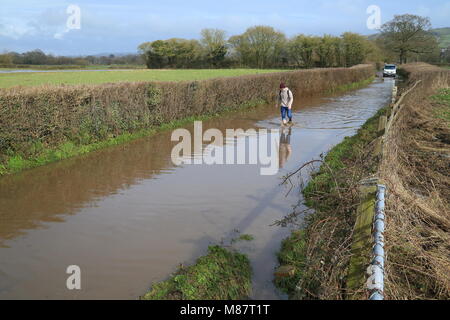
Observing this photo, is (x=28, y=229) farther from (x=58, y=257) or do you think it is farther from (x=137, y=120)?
(x=137, y=120)

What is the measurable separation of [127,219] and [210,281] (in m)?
2.89

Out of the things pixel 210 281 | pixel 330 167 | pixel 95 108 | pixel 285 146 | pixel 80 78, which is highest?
pixel 80 78

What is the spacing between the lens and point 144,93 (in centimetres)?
1523

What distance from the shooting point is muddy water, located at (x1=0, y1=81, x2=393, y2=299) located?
525cm

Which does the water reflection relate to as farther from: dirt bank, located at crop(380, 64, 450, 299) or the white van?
the white van

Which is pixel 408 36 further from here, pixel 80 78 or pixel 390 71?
pixel 80 78

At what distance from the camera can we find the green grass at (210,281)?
4570 millimetres

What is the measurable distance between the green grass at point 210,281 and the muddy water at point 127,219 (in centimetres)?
20

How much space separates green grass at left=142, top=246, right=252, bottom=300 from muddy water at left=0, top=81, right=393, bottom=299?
205 mm

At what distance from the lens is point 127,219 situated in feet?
23.7

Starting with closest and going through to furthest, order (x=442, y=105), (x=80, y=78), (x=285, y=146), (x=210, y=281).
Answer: (x=210, y=281)
(x=285, y=146)
(x=442, y=105)
(x=80, y=78)

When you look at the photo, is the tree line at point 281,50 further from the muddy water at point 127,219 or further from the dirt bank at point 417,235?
the dirt bank at point 417,235

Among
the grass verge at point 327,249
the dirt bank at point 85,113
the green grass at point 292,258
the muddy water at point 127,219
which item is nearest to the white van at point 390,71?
the dirt bank at point 85,113

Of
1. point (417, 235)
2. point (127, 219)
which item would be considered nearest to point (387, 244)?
point (417, 235)
